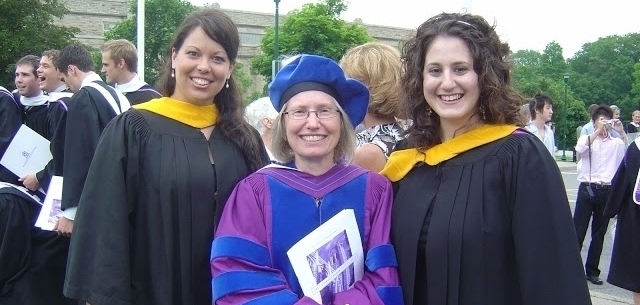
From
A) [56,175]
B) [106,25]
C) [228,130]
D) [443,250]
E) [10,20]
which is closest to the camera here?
[443,250]

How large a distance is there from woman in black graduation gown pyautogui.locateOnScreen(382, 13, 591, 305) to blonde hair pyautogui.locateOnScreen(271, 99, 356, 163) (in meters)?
0.22

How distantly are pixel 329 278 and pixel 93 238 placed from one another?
3.45ft

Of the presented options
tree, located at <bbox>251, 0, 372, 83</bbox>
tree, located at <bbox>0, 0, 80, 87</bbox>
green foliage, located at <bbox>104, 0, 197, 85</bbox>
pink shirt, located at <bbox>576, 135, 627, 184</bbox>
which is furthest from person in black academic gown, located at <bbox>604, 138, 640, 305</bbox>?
green foliage, located at <bbox>104, 0, 197, 85</bbox>

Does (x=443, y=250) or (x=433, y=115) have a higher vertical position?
(x=433, y=115)

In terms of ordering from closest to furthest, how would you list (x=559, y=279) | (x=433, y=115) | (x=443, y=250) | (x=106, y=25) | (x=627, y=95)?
1. (x=559, y=279)
2. (x=443, y=250)
3. (x=433, y=115)
4. (x=106, y=25)
5. (x=627, y=95)

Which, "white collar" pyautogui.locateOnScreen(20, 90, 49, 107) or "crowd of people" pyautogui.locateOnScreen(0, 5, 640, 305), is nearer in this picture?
"crowd of people" pyautogui.locateOnScreen(0, 5, 640, 305)

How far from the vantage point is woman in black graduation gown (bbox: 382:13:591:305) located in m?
2.04

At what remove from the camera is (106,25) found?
174 ft

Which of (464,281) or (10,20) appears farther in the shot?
(10,20)

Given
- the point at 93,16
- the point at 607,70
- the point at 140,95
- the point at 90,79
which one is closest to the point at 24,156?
the point at 90,79

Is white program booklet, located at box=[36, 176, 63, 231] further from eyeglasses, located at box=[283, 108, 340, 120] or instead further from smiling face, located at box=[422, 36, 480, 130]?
smiling face, located at box=[422, 36, 480, 130]

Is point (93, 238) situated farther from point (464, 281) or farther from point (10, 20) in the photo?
point (10, 20)


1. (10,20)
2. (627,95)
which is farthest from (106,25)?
(627,95)

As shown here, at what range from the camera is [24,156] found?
15.8 feet
